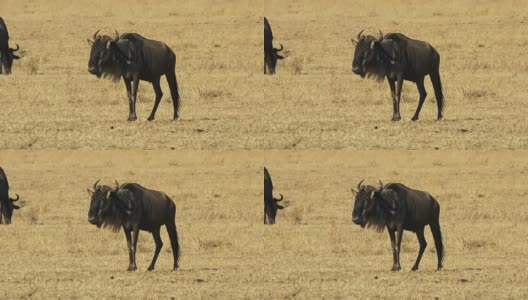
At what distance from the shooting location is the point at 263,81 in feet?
100

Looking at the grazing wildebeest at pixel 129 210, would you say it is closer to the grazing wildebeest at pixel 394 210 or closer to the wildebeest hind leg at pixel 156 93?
the grazing wildebeest at pixel 394 210

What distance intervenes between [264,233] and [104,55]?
575cm

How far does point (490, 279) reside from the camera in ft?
68.0

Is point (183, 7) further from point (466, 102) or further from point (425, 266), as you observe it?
point (425, 266)

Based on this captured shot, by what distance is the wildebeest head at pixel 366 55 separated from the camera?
947 inches

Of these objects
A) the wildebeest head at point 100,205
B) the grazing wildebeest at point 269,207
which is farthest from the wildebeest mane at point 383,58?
the grazing wildebeest at point 269,207

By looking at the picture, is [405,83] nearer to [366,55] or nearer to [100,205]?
[366,55]

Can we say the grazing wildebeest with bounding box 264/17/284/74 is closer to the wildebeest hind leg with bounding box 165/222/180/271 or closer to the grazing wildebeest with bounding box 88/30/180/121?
the grazing wildebeest with bounding box 88/30/180/121

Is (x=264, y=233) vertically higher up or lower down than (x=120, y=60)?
lower down

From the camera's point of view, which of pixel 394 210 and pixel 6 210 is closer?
pixel 394 210

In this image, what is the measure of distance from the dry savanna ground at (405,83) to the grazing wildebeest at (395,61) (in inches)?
27.1

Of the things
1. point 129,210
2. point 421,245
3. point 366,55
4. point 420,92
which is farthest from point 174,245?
point 420,92

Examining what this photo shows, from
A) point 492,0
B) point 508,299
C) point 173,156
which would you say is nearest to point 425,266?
point 508,299

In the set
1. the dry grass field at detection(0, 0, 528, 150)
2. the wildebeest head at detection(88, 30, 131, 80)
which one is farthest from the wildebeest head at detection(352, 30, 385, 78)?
the wildebeest head at detection(88, 30, 131, 80)
